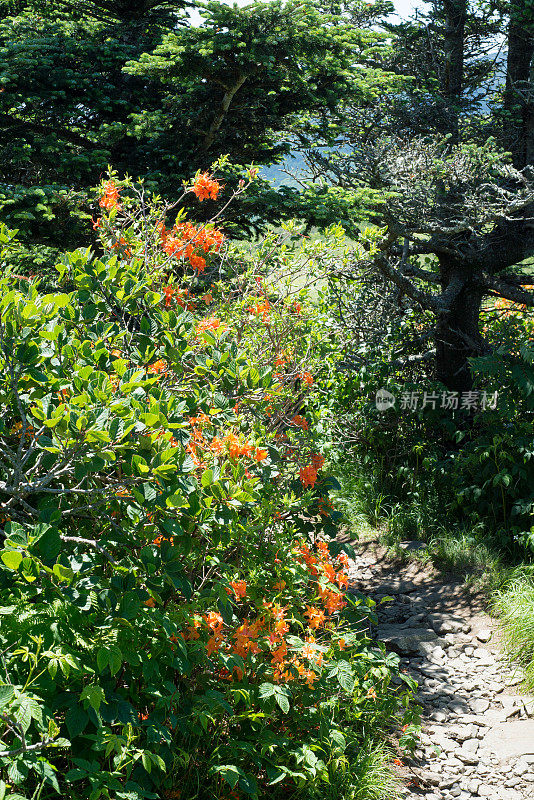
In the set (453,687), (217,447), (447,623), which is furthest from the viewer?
(447,623)

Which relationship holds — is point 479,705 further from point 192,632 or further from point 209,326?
point 209,326

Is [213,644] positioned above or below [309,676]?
above

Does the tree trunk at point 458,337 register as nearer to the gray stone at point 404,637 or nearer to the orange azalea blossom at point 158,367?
the gray stone at point 404,637

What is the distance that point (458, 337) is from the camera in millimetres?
6457

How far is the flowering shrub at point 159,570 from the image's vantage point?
1.72 m

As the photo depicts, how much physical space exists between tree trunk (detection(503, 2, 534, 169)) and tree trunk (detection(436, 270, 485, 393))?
4.20 ft

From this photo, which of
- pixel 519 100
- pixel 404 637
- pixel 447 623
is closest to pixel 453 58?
pixel 519 100

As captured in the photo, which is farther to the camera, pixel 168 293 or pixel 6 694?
pixel 168 293

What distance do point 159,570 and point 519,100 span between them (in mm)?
5784

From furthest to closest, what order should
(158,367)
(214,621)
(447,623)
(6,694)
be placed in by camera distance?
(447,623) < (158,367) < (214,621) < (6,694)

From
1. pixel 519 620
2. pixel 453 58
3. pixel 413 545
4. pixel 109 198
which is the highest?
pixel 453 58

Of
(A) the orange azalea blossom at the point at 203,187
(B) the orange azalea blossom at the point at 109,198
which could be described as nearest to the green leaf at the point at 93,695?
(A) the orange azalea blossom at the point at 203,187

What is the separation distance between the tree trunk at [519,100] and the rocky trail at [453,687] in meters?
3.84

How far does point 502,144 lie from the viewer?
6.07 meters
